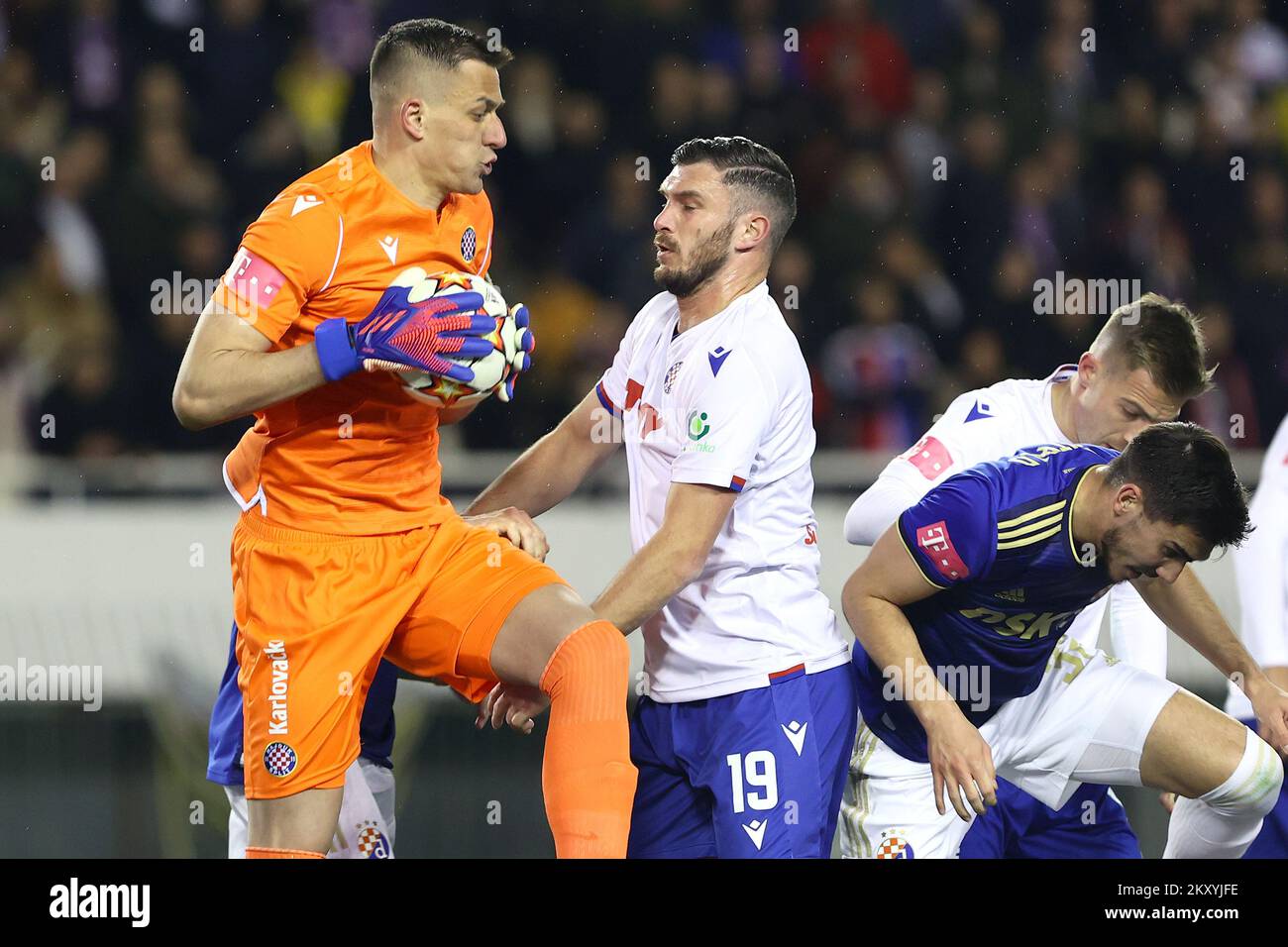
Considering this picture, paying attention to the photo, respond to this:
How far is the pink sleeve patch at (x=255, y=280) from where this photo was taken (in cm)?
340

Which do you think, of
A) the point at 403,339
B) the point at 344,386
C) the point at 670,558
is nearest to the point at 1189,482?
the point at 670,558

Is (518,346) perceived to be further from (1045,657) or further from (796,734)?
(1045,657)

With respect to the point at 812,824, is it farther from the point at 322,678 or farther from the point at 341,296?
the point at 341,296

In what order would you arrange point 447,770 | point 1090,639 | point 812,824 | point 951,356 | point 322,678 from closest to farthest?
point 322,678, point 812,824, point 1090,639, point 447,770, point 951,356

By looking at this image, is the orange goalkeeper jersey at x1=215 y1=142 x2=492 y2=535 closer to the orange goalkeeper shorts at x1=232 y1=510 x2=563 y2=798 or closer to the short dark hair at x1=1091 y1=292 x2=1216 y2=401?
the orange goalkeeper shorts at x1=232 y1=510 x2=563 y2=798

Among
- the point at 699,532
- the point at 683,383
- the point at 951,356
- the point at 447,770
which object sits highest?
the point at 951,356

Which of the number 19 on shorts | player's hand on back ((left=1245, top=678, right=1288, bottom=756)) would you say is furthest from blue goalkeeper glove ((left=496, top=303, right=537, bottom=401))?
player's hand on back ((left=1245, top=678, right=1288, bottom=756))

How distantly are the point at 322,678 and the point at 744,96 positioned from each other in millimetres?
5259

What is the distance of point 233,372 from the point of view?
335 cm

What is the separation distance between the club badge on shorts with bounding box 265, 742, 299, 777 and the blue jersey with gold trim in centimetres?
134

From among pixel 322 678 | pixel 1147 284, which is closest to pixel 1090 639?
pixel 322 678

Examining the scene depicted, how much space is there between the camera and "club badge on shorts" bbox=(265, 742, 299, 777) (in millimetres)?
3490

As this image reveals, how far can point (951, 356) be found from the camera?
731 centimetres

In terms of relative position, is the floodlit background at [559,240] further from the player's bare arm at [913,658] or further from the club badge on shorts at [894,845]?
the player's bare arm at [913,658]
